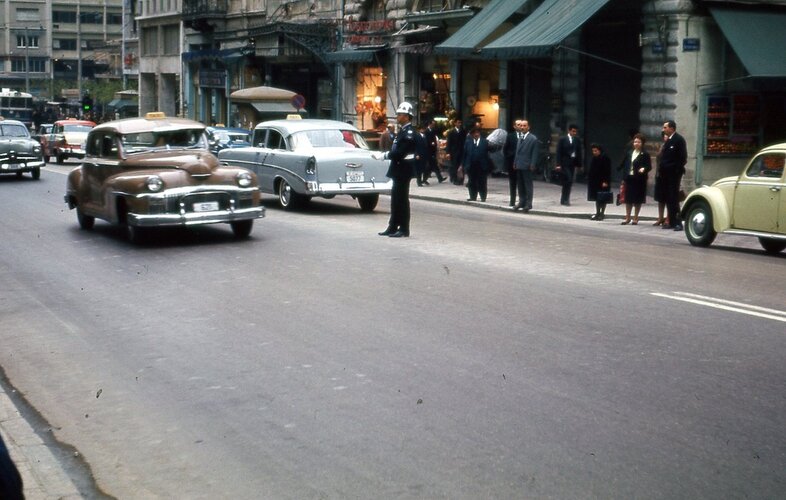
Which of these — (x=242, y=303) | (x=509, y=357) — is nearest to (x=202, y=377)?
(x=509, y=357)

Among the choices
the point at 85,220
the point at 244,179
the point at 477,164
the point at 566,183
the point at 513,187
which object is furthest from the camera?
the point at 477,164

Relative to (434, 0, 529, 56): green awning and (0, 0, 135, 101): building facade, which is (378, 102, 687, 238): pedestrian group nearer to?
(434, 0, 529, 56): green awning

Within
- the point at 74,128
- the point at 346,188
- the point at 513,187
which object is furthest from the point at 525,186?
the point at 74,128

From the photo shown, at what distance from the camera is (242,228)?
1586cm

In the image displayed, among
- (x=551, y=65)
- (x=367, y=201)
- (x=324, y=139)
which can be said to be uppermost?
(x=551, y=65)

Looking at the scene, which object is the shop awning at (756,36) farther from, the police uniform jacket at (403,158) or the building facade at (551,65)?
the police uniform jacket at (403,158)

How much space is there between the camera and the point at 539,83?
32.2m

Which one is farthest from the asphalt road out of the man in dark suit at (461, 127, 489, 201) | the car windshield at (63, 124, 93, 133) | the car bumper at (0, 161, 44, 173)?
the car windshield at (63, 124, 93, 133)

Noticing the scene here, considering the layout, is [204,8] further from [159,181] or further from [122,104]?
[159,181]

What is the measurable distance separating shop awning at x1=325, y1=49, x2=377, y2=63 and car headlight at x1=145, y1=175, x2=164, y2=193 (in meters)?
24.1

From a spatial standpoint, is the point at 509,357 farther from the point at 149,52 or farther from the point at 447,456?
the point at 149,52

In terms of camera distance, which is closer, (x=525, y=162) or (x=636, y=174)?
(x=636, y=174)

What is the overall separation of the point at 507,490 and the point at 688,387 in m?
2.28

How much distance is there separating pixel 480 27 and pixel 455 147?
3330 mm
